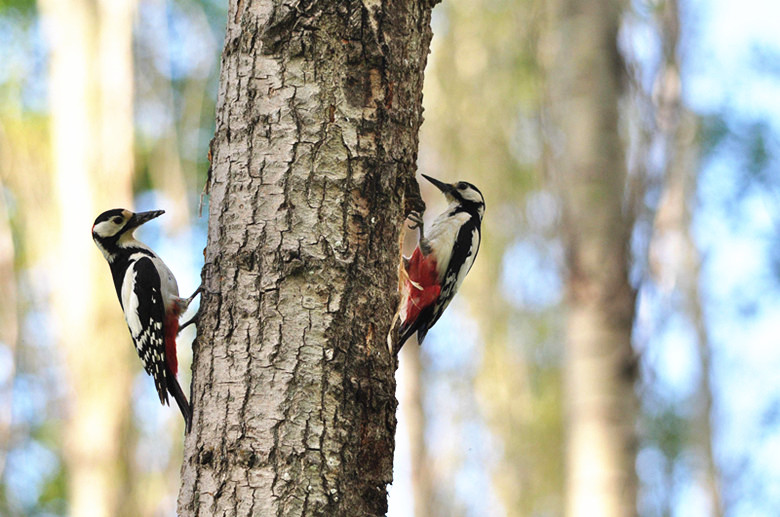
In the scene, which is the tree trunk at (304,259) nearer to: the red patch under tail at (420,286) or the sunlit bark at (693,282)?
the red patch under tail at (420,286)

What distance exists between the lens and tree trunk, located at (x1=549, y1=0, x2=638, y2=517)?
4145mm

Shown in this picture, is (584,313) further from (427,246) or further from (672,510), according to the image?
(672,510)

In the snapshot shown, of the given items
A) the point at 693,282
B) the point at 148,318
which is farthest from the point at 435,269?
the point at 693,282

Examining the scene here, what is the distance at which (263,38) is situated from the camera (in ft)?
7.77

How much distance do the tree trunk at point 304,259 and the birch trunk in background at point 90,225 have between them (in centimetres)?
502

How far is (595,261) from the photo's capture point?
4406 millimetres

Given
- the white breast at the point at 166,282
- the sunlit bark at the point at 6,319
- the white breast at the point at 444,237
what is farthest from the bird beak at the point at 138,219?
the sunlit bark at the point at 6,319

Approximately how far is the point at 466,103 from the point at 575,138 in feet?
17.8

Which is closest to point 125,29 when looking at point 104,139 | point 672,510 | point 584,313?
point 104,139

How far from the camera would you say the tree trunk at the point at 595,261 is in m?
4.14

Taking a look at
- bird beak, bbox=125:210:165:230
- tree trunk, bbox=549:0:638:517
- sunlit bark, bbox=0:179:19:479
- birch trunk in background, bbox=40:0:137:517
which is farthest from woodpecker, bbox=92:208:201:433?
sunlit bark, bbox=0:179:19:479

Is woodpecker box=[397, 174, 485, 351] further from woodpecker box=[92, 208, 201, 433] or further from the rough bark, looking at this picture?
the rough bark

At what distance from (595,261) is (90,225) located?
4568mm

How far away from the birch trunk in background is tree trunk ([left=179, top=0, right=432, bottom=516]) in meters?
5.02
